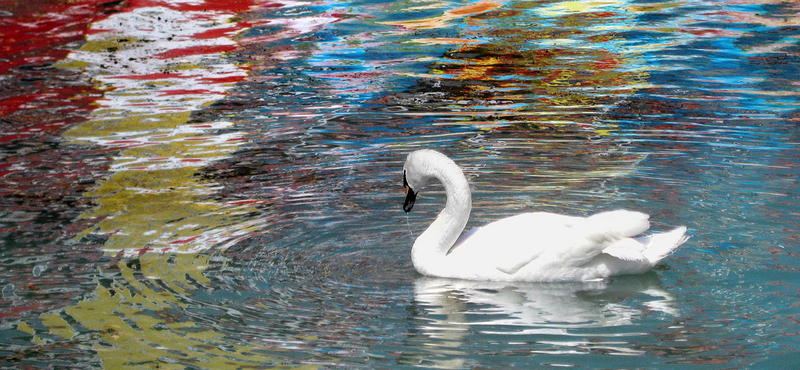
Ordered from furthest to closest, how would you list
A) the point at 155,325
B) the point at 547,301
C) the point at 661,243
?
1. the point at 661,243
2. the point at 547,301
3. the point at 155,325

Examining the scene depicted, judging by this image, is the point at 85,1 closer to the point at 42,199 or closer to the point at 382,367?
the point at 42,199

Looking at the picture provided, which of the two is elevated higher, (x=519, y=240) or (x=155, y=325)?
(x=519, y=240)

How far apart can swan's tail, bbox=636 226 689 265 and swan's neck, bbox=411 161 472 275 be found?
106 cm

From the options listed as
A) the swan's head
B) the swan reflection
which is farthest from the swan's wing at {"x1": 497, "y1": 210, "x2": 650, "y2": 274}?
the swan's head

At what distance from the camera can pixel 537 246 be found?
17.5 feet

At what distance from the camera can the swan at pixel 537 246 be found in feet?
17.5

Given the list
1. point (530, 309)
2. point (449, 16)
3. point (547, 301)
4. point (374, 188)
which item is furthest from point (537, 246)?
point (449, 16)

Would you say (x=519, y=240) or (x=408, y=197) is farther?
(x=408, y=197)

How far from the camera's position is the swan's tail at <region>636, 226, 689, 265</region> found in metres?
5.43

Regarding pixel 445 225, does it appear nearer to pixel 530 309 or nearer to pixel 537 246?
pixel 537 246

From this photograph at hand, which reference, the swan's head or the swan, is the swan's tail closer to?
the swan

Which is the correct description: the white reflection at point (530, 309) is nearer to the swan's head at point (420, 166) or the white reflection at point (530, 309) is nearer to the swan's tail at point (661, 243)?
the swan's tail at point (661, 243)

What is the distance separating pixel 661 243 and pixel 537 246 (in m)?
0.77

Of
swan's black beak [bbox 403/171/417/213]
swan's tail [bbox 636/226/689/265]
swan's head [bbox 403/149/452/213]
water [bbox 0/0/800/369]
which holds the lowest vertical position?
water [bbox 0/0/800/369]
